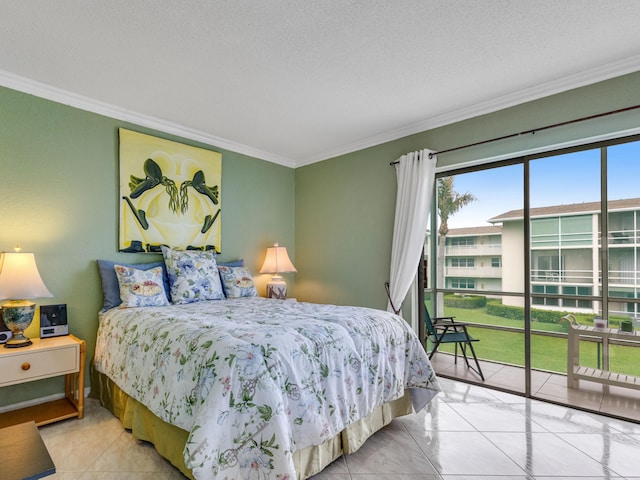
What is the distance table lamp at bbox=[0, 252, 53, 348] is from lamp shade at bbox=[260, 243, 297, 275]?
222 centimetres

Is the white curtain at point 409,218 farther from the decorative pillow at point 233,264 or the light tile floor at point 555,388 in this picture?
the decorative pillow at point 233,264

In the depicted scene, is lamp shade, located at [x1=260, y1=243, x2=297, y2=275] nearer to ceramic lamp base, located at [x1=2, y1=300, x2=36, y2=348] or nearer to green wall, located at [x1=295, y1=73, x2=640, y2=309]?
green wall, located at [x1=295, y1=73, x2=640, y2=309]

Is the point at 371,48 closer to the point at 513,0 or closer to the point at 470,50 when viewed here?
the point at 470,50

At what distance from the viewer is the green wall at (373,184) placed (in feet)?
8.72

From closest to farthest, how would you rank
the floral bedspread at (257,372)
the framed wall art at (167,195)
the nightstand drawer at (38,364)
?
the floral bedspread at (257,372) < the nightstand drawer at (38,364) < the framed wall art at (167,195)

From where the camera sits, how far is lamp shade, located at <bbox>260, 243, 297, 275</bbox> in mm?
4191

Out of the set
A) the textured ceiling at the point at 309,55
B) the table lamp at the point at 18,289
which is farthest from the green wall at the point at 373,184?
the table lamp at the point at 18,289

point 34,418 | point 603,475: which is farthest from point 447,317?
point 34,418

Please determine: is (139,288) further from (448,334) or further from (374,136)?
(448,334)

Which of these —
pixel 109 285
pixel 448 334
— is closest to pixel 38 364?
pixel 109 285

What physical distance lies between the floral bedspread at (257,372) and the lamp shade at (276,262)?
1.48 meters

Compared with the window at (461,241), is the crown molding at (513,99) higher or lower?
higher

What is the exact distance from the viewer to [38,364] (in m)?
2.32

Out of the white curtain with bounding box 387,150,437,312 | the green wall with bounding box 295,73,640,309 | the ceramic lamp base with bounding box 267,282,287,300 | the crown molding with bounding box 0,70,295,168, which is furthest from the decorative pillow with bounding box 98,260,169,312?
the white curtain with bounding box 387,150,437,312
